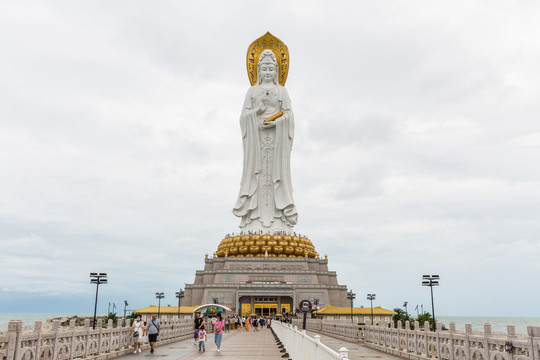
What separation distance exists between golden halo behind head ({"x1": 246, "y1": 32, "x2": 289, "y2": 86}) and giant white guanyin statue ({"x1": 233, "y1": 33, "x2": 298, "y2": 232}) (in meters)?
1.00

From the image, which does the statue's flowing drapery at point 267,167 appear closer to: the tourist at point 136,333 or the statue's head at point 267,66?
the statue's head at point 267,66

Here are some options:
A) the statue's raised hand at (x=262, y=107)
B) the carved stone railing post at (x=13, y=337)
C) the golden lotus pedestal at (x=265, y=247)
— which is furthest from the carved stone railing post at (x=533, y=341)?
the statue's raised hand at (x=262, y=107)

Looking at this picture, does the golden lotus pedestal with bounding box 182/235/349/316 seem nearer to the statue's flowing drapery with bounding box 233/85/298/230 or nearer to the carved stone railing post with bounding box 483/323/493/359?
the statue's flowing drapery with bounding box 233/85/298/230

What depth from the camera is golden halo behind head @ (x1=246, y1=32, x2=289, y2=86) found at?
148 feet

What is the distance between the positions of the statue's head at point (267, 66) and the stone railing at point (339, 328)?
914 inches

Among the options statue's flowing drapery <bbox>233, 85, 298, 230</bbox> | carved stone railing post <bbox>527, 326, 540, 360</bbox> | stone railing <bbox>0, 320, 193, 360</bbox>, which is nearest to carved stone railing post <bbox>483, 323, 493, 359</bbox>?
carved stone railing post <bbox>527, 326, 540, 360</bbox>

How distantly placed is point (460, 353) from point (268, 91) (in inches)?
1415

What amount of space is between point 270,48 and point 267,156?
1060 centimetres

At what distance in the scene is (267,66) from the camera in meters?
44.1

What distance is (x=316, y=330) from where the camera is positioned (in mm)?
29344

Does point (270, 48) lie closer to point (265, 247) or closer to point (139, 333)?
point (265, 247)

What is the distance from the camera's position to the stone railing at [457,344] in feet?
24.3

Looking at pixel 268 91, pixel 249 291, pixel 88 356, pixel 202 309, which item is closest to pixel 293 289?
pixel 249 291

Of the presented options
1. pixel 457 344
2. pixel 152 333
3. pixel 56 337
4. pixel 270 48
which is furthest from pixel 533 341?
pixel 270 48
